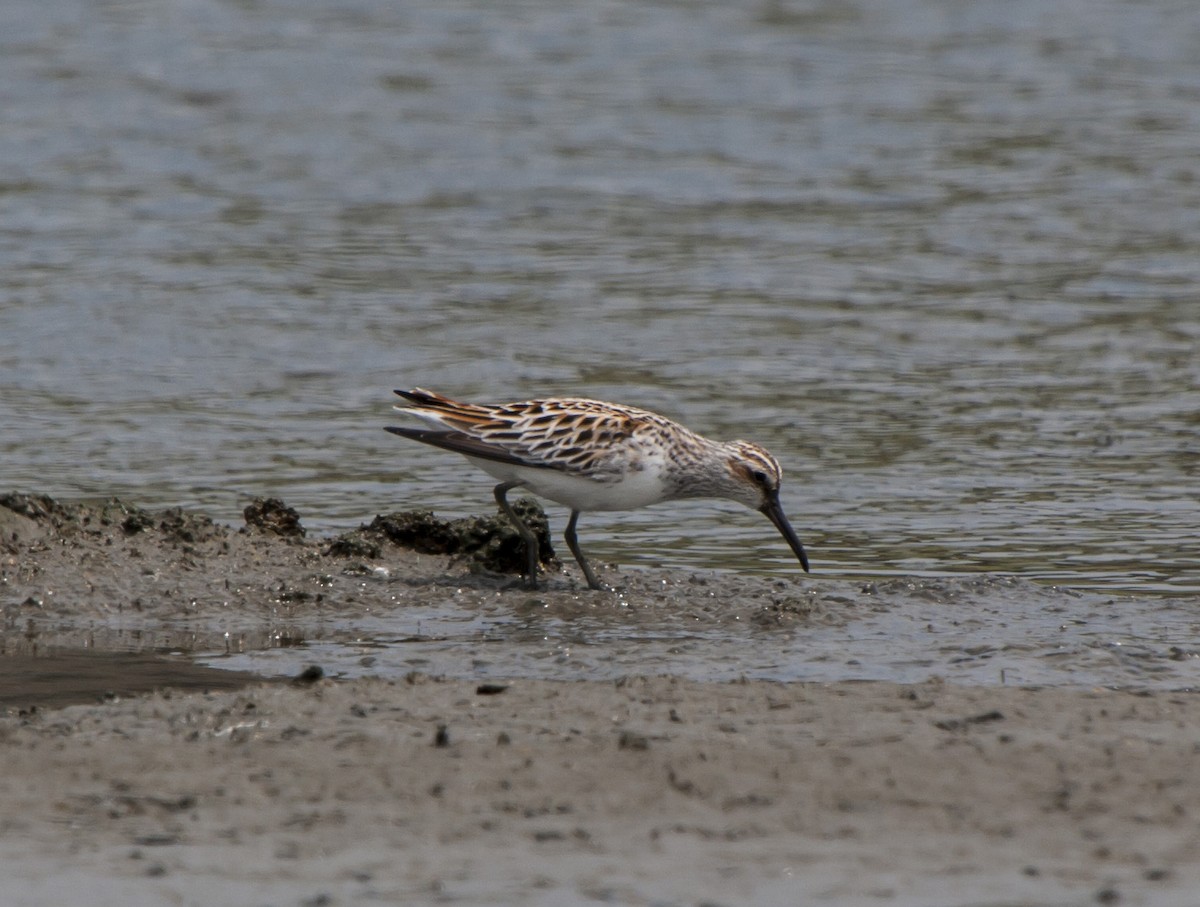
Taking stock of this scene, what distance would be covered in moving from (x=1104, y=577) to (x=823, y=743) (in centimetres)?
364

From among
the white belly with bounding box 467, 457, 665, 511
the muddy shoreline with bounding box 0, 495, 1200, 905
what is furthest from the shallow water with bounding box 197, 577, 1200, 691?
the white belly with bounding box 467, 457, 665, 511

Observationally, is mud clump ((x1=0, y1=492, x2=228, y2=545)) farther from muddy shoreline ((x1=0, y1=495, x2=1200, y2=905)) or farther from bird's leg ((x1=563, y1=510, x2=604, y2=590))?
bird's leg ((x1=563, y1=510, x2=604, y2=590))

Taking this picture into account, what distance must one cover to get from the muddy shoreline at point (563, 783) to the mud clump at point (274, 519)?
1220mm

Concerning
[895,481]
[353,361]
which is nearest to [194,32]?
[353,361]

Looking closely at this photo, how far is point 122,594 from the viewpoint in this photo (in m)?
9.17

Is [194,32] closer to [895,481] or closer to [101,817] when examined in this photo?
[895,481]

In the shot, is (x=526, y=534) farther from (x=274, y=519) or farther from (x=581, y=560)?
(x=274, y=519)

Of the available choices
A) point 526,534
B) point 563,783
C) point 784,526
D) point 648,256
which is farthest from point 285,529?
point 648,256

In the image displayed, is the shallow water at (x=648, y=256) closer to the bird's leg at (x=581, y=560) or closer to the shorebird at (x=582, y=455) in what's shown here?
the shorebird at (x=582, y=455)

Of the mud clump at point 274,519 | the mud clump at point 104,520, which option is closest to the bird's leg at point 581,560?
the mud clump at point 274,519

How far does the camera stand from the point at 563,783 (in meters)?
6.38

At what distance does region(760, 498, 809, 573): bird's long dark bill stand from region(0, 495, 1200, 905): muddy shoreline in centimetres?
105

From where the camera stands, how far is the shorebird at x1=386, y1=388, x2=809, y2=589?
9.49 m

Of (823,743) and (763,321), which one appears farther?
(763,321)
